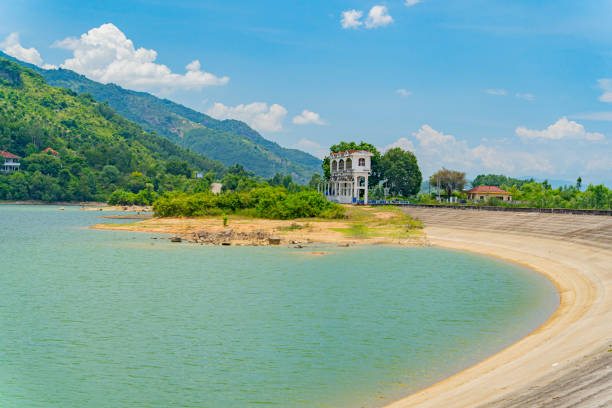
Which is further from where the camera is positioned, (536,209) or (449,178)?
(449,178)

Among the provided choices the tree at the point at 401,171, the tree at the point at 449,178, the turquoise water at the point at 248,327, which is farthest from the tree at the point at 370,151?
the turquoise water at the point at 248,327

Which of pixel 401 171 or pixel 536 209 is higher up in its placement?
pixel 401 171

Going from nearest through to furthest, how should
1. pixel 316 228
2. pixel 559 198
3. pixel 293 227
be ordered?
pixel 316 228, pixel 293 227, pixel 559 198

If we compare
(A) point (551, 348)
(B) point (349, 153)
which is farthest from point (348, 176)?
(A) point (551, 348)

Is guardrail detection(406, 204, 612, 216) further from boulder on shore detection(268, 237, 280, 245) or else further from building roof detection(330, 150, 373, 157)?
boulder on shore detection(268, 237, 280, 245)

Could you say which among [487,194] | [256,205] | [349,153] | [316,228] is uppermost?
[349,153]

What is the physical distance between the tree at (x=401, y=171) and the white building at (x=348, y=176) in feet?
24.8

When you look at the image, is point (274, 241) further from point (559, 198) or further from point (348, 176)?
point (559, 198)

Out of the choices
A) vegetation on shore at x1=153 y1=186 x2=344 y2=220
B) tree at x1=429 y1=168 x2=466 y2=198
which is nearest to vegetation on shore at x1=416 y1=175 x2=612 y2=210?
tree at x1=429 y1=168 x2=466 y2=198

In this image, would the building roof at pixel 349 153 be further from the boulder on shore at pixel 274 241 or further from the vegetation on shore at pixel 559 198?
the boulder on shore at pixel 274 241

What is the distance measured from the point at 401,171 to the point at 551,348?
114854mm

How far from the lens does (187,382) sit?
19.6 meters

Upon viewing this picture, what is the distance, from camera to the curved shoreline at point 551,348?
16141 millimetres

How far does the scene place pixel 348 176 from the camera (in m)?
126
